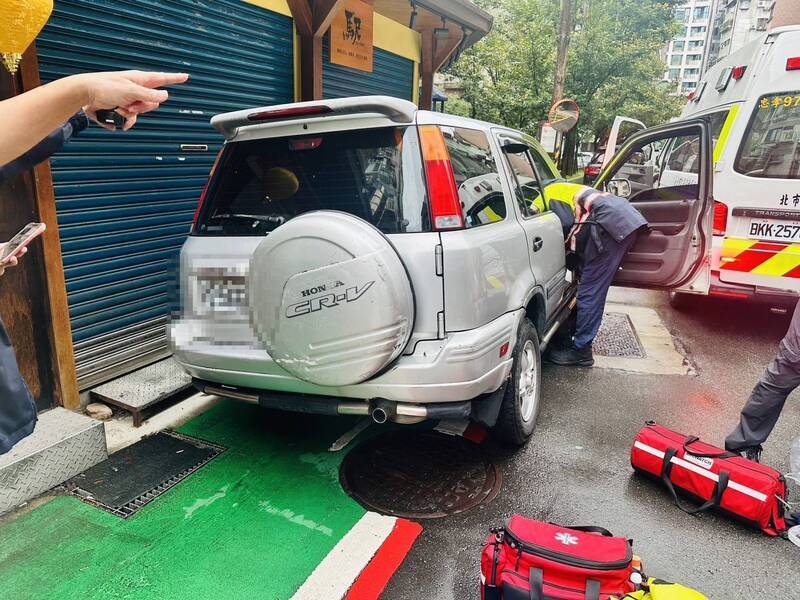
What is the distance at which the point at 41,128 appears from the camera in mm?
1158

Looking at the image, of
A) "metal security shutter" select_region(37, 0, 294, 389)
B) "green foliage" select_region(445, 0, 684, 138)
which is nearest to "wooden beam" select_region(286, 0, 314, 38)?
"metal security shutter" select_region(37, 0, 294, 389)

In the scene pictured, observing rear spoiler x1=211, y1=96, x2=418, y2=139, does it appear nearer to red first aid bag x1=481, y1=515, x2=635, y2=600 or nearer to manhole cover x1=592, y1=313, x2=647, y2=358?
red first aid bag x1=481, y1=515, x2=635, y2=600

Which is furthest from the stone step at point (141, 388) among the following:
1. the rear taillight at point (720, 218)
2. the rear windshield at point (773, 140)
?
the rear windshield at point (773, 140)

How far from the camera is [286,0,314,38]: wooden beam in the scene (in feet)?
18.2

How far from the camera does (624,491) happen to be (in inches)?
123

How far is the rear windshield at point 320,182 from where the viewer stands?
273 cm

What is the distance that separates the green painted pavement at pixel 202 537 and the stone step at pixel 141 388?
823 millimetres

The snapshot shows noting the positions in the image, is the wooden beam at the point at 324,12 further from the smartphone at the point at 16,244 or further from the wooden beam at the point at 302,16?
the smartphone at the point at 16,244

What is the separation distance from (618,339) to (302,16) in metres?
4.75

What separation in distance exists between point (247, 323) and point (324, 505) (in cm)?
105

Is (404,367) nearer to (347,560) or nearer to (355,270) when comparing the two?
(355,270)

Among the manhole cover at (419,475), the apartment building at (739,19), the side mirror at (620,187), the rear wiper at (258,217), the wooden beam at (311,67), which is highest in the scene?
the apartment building at (739,19)

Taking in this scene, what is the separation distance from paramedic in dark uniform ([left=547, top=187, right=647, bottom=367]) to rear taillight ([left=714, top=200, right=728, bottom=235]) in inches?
53.9

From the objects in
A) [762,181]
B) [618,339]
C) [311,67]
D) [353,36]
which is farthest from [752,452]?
[353,36]
